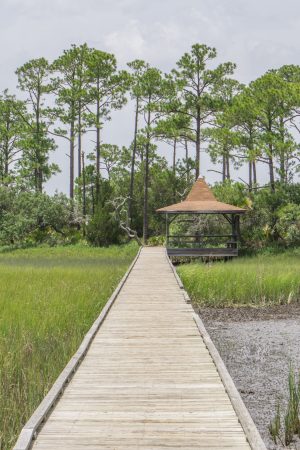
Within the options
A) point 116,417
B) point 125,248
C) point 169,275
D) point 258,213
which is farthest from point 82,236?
point 116,417

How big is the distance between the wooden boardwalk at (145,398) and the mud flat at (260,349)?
2.99 ft

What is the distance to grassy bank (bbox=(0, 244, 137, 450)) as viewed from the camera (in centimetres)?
519

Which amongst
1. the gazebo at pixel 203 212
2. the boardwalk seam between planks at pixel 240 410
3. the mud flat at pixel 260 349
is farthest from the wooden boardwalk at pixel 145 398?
the gazebo at pixel 203 212

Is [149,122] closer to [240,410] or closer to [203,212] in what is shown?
[203,212]

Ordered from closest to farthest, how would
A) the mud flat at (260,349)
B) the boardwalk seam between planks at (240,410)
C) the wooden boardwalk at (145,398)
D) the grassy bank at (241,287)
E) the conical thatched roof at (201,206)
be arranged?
1. the boardwalk seam between planks at (240,410)
2. the wooden boardwalk at (145,398)
3. the mud flat at (260,349)
4. the grassy bank at (241,287)
5. the conical thatched roof at (201,206)

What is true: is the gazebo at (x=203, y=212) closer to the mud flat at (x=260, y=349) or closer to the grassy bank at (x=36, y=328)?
the grassy bank at (x=36, y=328)

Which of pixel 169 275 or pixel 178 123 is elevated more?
pixel 178 123

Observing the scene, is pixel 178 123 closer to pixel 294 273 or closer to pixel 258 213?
pixel 258 213

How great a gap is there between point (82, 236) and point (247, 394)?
25.7 meters

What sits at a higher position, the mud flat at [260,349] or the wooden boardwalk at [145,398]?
the wooden boardwalk at [145,398]

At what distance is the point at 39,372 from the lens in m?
6.03

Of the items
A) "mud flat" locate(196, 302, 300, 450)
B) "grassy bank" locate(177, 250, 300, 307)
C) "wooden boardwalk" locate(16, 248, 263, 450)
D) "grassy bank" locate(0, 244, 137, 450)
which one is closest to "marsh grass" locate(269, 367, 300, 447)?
"mud flat" locate(196, 302, 300, 450)

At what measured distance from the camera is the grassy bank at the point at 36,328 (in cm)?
519

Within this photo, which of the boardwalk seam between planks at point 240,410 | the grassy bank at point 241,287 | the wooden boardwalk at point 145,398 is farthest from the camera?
the grassy bank at point 241,287
